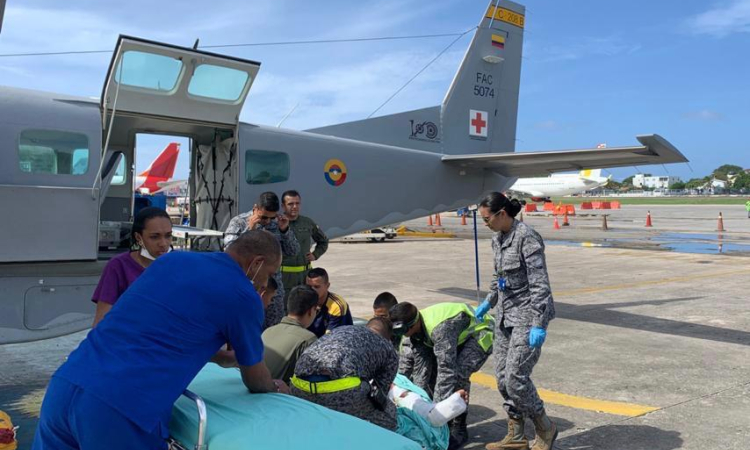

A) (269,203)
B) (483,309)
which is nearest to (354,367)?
(483,309)

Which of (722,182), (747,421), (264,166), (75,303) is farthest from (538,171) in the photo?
(722,182)

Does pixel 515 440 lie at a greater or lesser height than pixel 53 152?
lesser

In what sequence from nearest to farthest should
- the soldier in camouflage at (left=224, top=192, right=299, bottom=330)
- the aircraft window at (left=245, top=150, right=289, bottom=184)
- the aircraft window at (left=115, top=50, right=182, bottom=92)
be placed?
the soldier in camouflage at (left=224, top=192, right=299, bottom=330), the aircraft window at (left=115, top=50, right=182, bottom=92), the aircraft window at (left=245, top=150, right=289, bottom=184)

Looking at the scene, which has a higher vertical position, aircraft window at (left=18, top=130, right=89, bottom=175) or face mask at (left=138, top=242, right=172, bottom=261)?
aircraft window at (left=18, top=130, right=89, bottom=175)

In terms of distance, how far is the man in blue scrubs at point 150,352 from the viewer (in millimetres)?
2100

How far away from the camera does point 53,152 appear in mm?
6160

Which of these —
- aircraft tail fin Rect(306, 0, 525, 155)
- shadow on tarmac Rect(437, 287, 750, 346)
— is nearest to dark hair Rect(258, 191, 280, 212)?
aircraft tail fin Rect(306, 0, 525, 155)

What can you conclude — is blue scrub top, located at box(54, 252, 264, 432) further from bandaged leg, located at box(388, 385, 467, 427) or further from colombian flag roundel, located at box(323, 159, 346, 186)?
colombian flag roundel, located at box(323, 159, 346, 186)

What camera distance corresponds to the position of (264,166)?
7672 mm

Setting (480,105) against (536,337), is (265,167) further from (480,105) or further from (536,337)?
(480,105)

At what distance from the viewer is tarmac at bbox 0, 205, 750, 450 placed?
475 cm

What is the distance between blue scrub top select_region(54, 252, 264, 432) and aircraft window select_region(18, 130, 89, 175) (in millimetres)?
4482

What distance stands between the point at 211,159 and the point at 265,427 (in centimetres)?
657

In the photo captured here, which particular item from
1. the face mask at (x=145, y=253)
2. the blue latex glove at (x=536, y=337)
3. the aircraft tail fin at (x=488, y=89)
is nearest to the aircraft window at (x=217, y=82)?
the face mask at (x=145, y=253)
